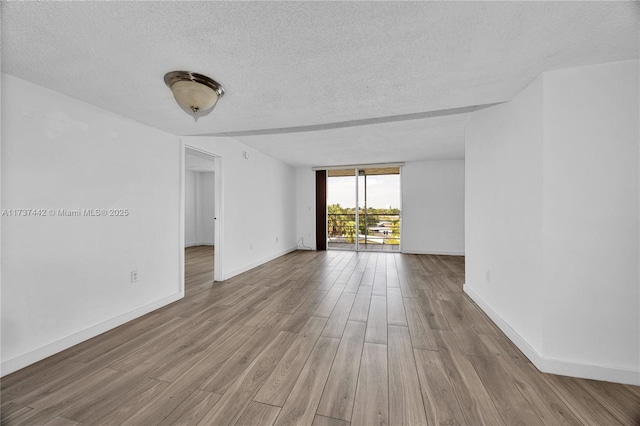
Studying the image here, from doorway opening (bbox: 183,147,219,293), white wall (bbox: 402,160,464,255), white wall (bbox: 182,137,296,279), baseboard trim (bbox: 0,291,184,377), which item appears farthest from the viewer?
doorway opening (bbox: 183,147,219,293)

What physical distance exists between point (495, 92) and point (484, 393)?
217 centimetres

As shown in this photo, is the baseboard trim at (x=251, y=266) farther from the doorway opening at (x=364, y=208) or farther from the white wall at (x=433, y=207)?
the white wall at (x=433, y=207)

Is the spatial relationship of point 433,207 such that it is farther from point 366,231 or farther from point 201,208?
point 201,208

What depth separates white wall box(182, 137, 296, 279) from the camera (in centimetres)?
383

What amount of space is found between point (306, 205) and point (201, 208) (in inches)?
136

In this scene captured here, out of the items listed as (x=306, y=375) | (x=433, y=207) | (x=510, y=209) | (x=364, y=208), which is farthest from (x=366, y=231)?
(x=306, y=375)

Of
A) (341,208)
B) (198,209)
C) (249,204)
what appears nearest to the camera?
(249,204)

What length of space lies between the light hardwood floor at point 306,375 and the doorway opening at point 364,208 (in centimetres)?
398

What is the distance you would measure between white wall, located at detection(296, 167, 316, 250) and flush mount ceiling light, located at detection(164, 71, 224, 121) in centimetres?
496

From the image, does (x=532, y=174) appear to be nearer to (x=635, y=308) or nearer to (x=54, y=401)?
(x=635, y=308)

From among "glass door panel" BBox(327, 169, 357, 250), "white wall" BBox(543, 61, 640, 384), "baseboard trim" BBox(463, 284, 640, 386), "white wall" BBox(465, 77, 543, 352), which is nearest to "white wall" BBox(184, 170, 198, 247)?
"glass door panel" BBox(327, 169, 357, 250)

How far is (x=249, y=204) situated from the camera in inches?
180

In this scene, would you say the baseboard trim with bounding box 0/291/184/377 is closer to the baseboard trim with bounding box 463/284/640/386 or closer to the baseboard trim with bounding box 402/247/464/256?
the baseboard trim with bounding box 463/284/640/386

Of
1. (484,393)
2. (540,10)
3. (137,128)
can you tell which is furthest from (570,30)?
(137,128)
